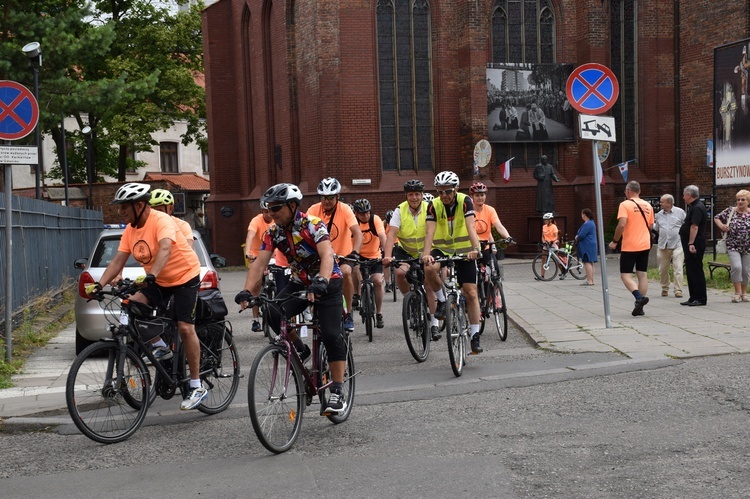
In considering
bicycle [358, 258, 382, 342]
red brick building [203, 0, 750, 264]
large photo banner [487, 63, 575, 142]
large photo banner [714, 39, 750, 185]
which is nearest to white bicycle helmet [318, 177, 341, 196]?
bicycle [358, 258, 382, 342]

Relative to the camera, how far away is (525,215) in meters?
31.9

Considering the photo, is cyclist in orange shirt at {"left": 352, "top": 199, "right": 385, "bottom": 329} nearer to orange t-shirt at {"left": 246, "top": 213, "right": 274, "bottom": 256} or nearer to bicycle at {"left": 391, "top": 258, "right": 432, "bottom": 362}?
orange t-shirt at {"left": 246, "top": 213, "right": 274, "bottom": 256}

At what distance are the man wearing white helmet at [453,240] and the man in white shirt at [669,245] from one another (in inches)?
279

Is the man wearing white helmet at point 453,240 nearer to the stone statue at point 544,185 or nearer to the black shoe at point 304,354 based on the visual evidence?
the black shoe at point 304,354

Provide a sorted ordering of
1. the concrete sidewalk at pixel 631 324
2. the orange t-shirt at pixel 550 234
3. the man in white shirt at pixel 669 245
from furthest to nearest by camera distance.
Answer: the orange t-shirt at pixel 550 234 → the man in white shirt at pixel 669 245 → the concrete sidewalk at pixel 631 324

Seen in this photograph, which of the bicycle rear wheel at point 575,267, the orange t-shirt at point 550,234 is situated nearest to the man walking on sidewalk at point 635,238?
the orange t-shirt at point 550,234

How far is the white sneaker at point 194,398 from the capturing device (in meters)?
6.59

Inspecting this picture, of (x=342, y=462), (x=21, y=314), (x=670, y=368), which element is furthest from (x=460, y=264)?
(x=21, y=314)

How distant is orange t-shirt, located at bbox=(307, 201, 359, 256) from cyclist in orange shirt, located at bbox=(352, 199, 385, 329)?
1.44 m

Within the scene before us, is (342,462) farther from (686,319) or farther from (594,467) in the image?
(686,319)

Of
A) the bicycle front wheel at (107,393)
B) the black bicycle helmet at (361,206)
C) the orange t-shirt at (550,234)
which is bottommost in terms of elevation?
the bicycle front wheel at (107,393)

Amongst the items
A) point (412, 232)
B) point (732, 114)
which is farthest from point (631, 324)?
point (732, 114)

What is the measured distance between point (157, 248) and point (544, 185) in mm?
25474

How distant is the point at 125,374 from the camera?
6.23 m
